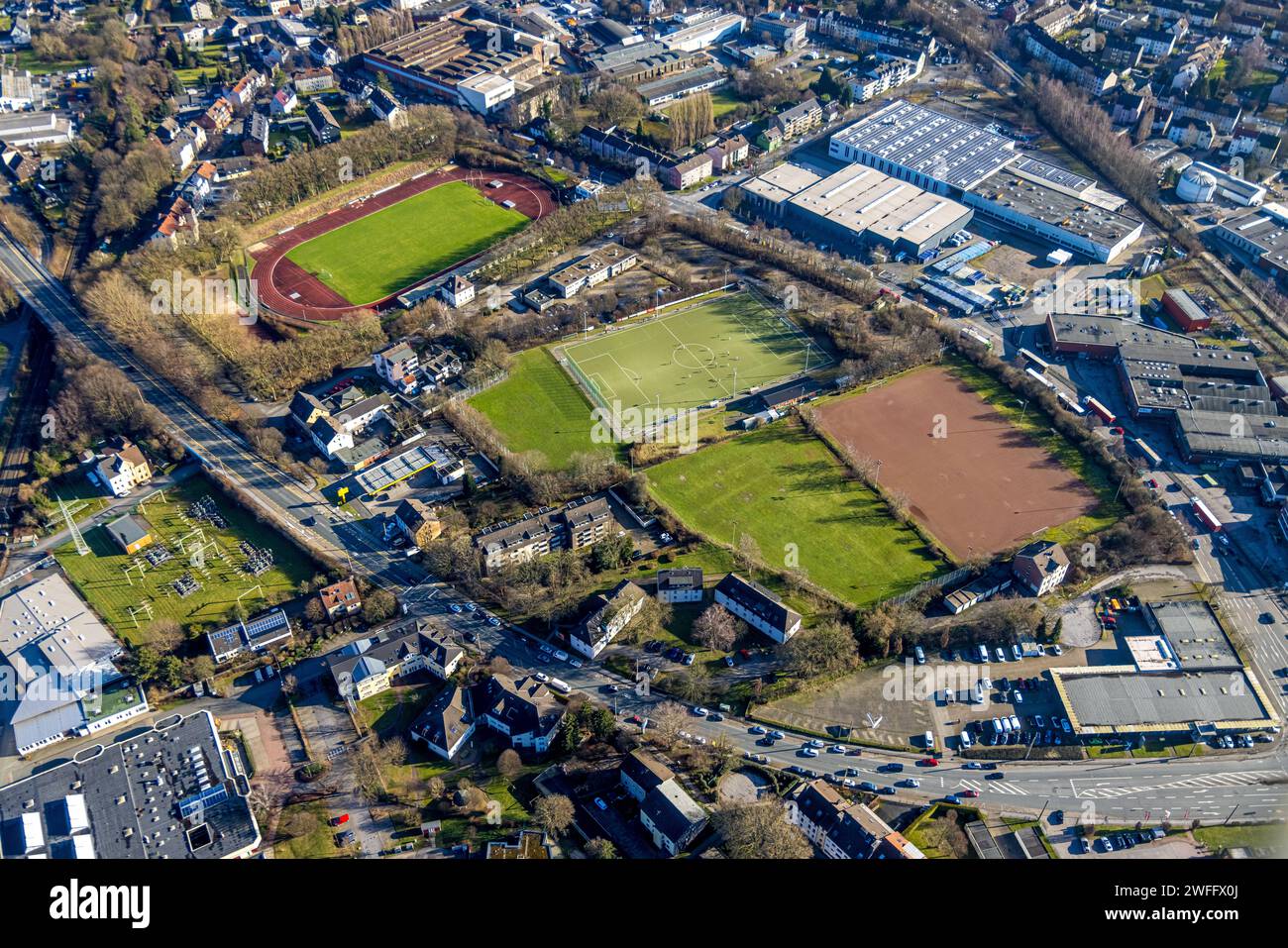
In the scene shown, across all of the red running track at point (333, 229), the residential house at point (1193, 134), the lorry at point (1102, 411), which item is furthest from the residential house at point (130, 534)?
the residential house at point (1193, 134)

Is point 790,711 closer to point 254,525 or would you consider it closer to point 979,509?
point 979,509

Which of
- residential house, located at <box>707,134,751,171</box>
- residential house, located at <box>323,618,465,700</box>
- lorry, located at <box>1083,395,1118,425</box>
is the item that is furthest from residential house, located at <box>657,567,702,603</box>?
residential house, located at <box>707,134,751,171</box>

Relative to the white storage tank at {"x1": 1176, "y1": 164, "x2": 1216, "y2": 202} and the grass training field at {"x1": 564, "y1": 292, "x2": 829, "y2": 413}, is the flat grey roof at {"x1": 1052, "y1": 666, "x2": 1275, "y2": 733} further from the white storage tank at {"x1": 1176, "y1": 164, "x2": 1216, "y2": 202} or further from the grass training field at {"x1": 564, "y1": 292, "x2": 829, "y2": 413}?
the white storage tank at {"x1": 1176, "y1": 164, "x2": 1216, "y2": 202}

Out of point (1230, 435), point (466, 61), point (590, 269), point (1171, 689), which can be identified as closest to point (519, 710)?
point (1171, 689)

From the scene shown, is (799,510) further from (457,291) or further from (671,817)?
(457,291)

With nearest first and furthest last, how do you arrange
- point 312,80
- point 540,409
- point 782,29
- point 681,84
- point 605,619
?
point 605,619 → point 540,409 → point 312,80 → point 681,84 → point 782,29
